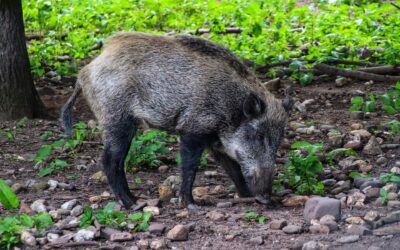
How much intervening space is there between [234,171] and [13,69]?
2743mm

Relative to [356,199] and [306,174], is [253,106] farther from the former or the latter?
[356,199]

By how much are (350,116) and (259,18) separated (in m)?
2.90

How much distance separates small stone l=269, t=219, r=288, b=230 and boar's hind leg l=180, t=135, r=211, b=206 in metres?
0.90

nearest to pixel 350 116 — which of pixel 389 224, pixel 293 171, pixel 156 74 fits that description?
pixel 293 171

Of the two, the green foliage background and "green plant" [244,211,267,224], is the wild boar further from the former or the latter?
the green foliage background

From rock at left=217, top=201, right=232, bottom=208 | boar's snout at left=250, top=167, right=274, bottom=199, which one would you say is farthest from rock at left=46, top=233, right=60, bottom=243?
boar's snout at left=250, top=167, right=274, bottom=199

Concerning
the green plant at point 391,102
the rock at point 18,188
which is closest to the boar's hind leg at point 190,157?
the rock at point 18,188

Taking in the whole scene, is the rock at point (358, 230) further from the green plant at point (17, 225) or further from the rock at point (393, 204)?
the green plant at point (17, 225)

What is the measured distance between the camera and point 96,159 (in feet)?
20.8

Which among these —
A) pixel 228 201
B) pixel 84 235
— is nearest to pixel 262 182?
pixel 228 201

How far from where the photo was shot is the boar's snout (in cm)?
521

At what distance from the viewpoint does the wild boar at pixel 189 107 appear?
5352mm

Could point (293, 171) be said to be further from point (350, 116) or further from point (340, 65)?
point (340, 65)

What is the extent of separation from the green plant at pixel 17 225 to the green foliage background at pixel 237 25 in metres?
4.16
